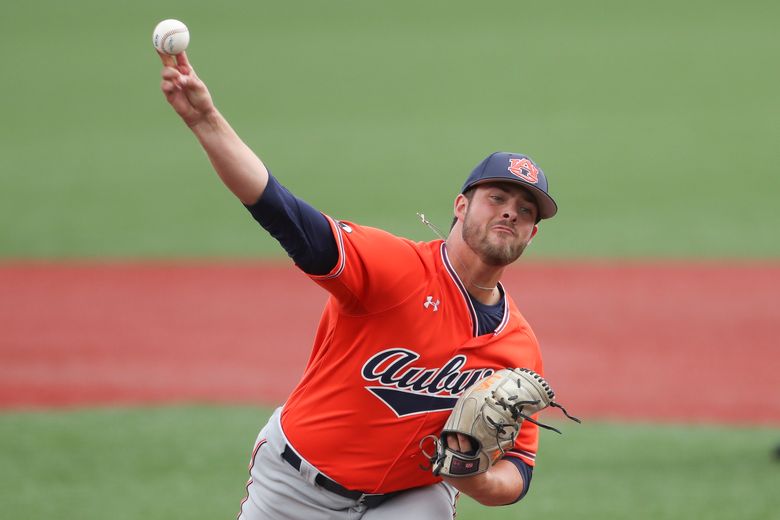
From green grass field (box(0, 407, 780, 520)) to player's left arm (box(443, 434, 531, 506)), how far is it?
2.70 m

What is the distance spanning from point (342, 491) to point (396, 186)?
11.6 metres

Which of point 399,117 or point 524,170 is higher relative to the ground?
point 399,117

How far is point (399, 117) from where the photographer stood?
61.3 feet

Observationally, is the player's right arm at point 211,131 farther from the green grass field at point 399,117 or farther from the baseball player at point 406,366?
the green grass field at point 399,117

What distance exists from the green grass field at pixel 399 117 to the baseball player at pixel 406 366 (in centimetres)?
890

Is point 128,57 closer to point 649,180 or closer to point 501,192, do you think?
point 649,180

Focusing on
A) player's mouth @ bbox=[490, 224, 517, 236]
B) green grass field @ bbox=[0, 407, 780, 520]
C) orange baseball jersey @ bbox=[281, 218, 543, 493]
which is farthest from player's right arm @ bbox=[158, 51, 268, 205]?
green grass field @ bbox=[0, 407, 780, 520]

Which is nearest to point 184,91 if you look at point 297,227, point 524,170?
point 297,227

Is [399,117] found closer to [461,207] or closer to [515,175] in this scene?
[461,207]

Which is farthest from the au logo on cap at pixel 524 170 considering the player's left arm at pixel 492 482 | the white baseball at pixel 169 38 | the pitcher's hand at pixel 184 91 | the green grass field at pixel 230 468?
the green grass field at pixel 230 468

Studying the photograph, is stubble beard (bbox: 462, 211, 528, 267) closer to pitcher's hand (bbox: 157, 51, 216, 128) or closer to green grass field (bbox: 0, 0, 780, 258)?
pitcher's hand (bbox: 157, 51, 216, 128)

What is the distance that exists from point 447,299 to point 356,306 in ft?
1.17

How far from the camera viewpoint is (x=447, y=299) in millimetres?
3939

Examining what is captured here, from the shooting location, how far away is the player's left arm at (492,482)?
375 cm
